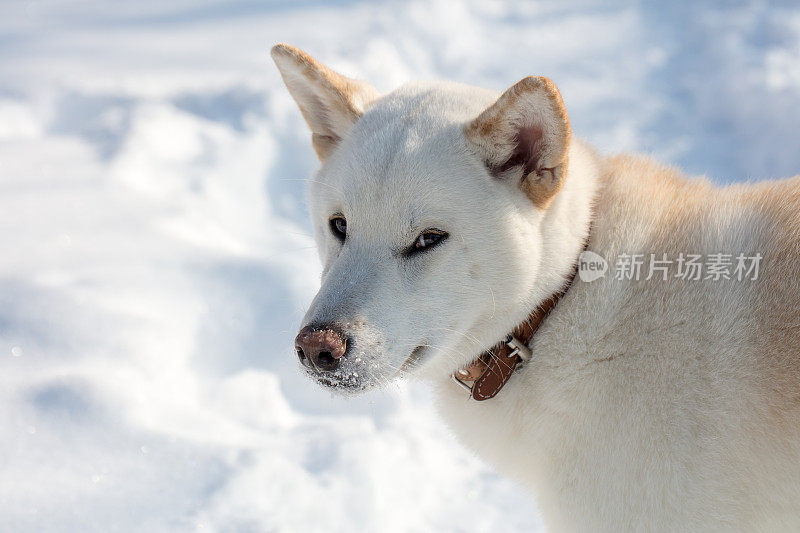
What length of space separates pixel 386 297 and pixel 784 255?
1618 mm

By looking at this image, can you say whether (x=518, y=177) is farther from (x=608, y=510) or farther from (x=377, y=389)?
(x=608, y=510)

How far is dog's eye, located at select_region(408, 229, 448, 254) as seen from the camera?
2.75m

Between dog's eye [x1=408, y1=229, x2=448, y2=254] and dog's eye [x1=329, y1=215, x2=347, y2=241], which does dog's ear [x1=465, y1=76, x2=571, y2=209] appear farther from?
dog's eye [x1=329, y1=215, x2=347, y2=241]

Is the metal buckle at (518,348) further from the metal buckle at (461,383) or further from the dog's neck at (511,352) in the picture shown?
the metal buckle at (461,383)

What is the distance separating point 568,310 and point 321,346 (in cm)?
109

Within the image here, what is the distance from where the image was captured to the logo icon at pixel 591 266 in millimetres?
2873

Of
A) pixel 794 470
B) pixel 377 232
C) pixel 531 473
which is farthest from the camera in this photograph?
pixel 531 473

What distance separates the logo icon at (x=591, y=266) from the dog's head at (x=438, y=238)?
14 centimetres

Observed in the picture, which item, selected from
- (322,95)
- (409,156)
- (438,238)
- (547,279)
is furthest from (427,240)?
(322,95)

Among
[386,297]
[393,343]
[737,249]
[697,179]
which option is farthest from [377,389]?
[697,179]

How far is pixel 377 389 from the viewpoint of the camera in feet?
8.84

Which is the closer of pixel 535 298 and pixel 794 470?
pixel 794 470

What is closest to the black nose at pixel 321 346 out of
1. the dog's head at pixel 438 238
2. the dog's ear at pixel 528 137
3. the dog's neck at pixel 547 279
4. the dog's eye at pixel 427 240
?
the dog's head at pixel 438 238

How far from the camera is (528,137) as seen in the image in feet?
8.99
